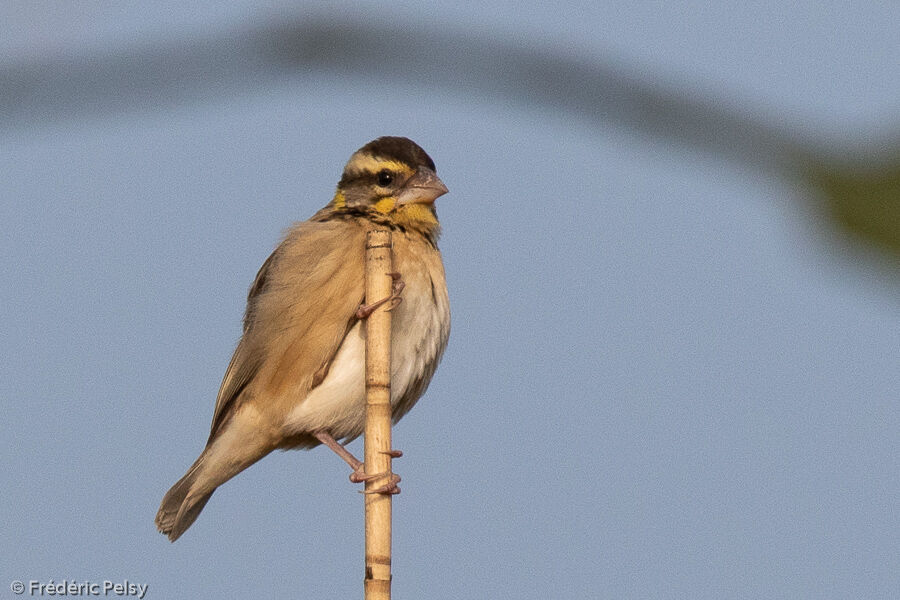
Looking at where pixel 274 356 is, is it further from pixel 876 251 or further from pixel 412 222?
pixel 876 251

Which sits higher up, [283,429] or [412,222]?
[412,222]

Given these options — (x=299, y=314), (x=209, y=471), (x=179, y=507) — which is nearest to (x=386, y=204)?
(x=299, y=314)

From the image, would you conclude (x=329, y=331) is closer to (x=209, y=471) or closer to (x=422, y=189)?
(x=422, y=189)

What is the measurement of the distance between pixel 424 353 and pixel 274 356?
0.74 metres

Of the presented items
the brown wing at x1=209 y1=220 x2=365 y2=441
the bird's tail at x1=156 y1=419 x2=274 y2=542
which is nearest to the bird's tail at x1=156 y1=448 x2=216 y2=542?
the bird's tail at x1=156 y1=419 x2=274 y2=542

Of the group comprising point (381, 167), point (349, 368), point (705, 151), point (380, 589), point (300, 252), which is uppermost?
point (381, 167)

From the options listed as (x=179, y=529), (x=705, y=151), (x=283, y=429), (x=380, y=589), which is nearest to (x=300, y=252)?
(x=283, y=429)

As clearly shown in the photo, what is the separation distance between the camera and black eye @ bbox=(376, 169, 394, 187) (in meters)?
5.59

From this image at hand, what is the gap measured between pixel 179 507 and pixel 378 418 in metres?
3.03

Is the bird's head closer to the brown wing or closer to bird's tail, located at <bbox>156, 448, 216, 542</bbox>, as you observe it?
the brown wing

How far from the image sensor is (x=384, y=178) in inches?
221

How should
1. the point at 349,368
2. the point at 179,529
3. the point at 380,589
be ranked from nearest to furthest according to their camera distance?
the point at 380,589, the point at 349,368, the point at 179,529

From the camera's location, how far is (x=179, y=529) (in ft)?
19.5

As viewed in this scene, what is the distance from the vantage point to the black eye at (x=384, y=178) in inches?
220
